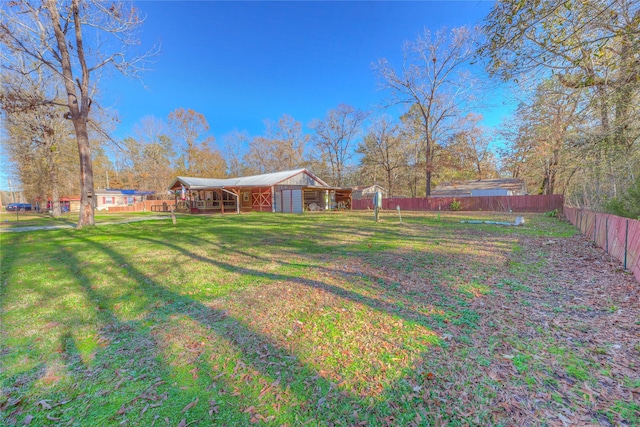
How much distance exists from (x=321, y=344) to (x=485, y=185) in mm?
32271

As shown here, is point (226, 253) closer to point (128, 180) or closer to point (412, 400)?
point (412, 400)

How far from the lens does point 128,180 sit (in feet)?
148

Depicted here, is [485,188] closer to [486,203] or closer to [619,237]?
[486,203]

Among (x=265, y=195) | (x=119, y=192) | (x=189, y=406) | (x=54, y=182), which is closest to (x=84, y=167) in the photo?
(x=189, y=406)

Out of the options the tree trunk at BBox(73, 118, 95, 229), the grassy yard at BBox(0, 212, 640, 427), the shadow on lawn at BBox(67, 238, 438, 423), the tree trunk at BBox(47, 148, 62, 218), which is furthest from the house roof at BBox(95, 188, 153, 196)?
the shadow on lawn at BBox(67, 238, 438, 423)

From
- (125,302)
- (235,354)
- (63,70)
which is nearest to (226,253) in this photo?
(125,302)

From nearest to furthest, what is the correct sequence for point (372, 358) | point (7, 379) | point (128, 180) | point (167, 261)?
point (7, 379) → point (372, 358) → point (167, 261) → point (128, 180)

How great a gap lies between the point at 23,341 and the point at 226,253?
413 cm

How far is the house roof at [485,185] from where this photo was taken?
27.7m

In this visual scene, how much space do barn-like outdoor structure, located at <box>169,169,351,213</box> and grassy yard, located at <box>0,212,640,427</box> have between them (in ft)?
58.8

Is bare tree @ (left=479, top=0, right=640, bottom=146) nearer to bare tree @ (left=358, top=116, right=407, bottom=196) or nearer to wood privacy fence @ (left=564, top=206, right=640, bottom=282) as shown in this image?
wood privacy fence @ (left=564, top=206, right=640, bottom=282)

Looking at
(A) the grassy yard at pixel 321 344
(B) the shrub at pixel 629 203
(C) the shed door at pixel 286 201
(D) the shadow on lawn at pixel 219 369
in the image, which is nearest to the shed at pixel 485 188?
(C) the shed door at pixel 286 201

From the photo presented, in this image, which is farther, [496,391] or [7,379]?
[7,379]

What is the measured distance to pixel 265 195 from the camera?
24.1 metres
